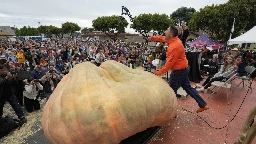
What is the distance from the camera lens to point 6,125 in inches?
170

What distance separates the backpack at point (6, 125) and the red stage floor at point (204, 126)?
3.15 meters

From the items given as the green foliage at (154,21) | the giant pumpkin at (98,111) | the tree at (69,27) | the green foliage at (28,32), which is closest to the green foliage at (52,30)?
the green foliage at (28,32)

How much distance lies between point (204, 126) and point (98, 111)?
8.02 ft

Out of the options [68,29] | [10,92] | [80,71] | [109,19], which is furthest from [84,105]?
[68,29]

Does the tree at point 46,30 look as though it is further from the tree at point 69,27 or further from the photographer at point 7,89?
the photographer at point 7,89

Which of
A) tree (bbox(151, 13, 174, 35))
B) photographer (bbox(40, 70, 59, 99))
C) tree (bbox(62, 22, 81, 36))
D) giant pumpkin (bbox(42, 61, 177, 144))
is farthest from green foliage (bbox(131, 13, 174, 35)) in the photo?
giant pumpkin (bbox(42, 61, 177, 144))

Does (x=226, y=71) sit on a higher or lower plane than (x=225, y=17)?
lower

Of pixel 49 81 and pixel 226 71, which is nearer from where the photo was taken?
pixel 226 71

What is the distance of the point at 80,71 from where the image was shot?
3.12m

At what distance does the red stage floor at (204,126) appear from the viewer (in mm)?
3371

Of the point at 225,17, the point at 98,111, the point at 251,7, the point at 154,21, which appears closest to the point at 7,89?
the point at 98,111

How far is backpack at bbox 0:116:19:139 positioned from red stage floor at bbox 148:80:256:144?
3.15 metres

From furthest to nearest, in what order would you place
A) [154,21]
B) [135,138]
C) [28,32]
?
[28,32]
[154,21]
[135,138]

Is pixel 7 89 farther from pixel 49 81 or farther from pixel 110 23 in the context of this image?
pixel 110 23
